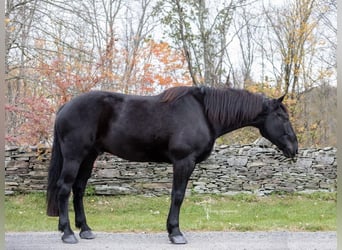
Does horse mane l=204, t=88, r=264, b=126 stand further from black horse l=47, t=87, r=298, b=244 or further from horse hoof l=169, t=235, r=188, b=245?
horse hoof l=169, t=235, r=188, b=245

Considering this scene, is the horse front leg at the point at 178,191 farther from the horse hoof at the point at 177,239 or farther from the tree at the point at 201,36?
the tree at the point at 201,36

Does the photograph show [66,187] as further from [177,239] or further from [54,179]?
[177,239]

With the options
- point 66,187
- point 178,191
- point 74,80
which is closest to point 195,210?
point 74,80

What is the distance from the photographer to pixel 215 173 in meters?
9.34

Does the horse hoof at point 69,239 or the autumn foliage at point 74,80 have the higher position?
the autumn foliage at point 74,80

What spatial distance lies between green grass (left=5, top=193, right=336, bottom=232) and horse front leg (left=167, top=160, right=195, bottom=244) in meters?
2.55

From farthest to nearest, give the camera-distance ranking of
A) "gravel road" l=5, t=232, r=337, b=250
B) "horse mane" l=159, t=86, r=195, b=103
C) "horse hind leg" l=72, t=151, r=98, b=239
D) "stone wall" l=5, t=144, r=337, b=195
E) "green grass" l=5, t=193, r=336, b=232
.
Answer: "stone wall" l=5, t=144, r=337, b=195 < "green grass" l=5, t=193, r=336, b=232 < "horse hind leg" l=72, t=151, r=98, b=239 < "horse mane" l=159, t=86, r=195, b=103 < "gravel road" l=5, t=232, r=337, b=250

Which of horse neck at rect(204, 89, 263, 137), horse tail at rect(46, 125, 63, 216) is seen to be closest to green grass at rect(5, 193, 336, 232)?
horse tail at rect(46, 125, 63, 216)

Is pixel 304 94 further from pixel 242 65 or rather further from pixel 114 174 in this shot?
pixel 114 174

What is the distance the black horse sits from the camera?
402 centimetres

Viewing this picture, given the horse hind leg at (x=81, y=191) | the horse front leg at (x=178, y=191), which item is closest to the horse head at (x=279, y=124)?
the horse front leg at (x=178, y=191)

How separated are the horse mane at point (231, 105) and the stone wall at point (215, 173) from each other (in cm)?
503

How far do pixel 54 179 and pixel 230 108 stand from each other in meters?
1.89

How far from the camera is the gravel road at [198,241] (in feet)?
13.0
